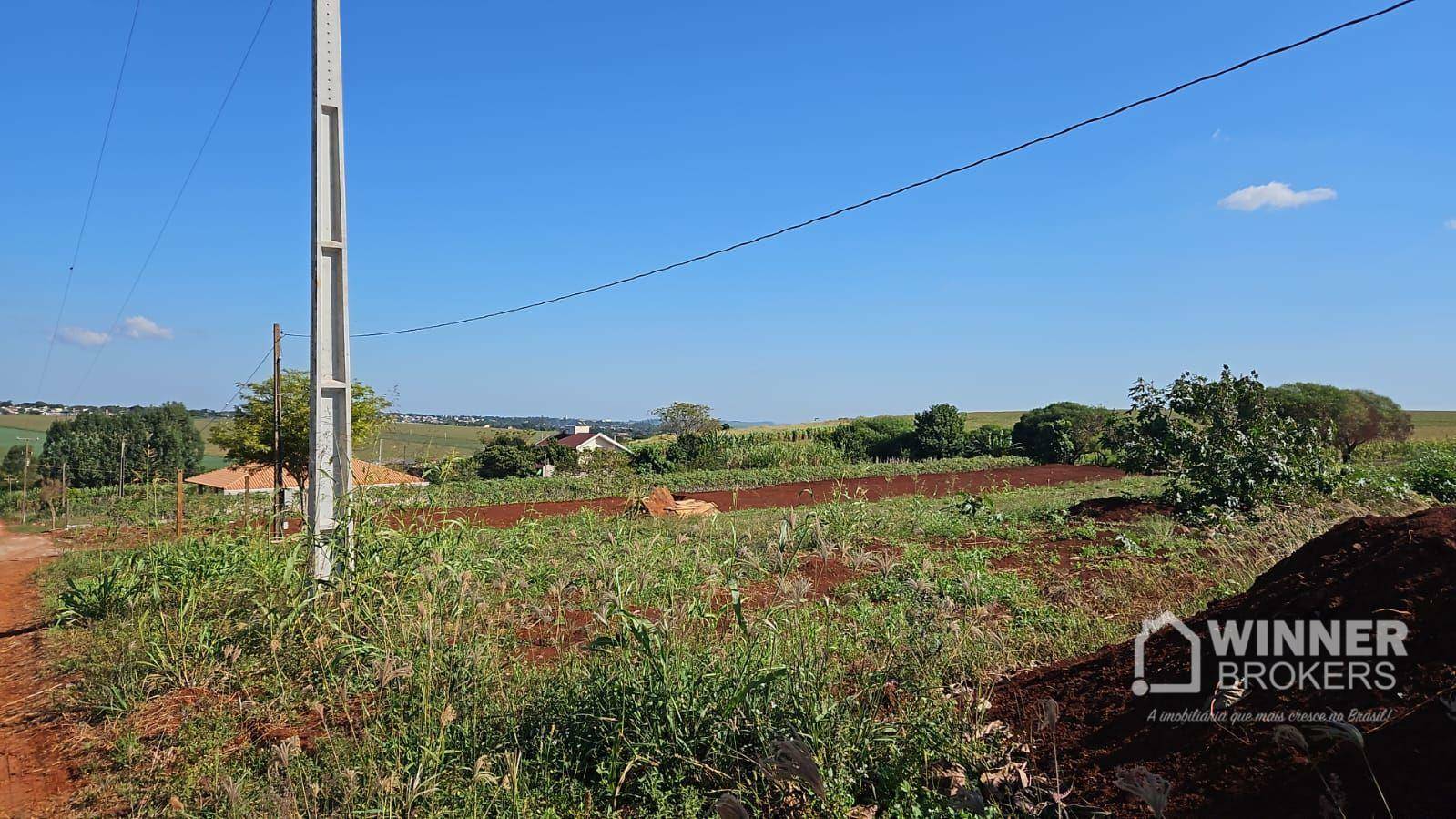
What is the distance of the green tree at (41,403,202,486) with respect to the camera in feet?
121

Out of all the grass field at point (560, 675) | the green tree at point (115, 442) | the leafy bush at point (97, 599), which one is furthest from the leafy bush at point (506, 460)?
the grass field at point (560, 675)

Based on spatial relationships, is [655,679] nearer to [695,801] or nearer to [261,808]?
[695,801]

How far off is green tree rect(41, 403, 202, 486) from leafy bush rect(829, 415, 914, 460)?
29.8 meters

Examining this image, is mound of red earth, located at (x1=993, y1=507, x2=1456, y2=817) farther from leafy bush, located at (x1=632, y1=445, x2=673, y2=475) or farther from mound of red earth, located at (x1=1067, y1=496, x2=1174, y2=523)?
leafy bush, located at (x1=632, y1=445, x2=673, y2=475)

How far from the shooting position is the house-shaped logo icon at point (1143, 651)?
306 cm

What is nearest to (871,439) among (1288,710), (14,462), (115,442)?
(1288,710)

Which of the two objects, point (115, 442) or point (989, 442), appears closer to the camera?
point (989, 442)

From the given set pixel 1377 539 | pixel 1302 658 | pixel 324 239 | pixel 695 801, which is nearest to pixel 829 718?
pixel 695 801

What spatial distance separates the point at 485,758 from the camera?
3000 mm

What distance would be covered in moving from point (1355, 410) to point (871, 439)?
67.0ft

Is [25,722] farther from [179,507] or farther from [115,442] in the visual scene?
[115,442]

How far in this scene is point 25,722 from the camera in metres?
4.91

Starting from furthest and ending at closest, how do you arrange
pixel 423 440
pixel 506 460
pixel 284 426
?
pixel 506 460, pixel 284 426, pixel 423 440

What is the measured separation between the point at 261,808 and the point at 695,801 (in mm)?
1946
